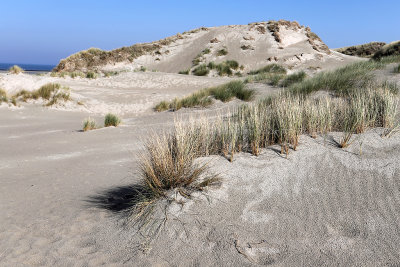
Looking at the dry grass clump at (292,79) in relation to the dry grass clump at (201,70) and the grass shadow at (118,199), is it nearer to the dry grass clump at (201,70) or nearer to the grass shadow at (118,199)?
the dry grass clump at (201,70)

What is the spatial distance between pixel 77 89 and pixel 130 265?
1522 centimetres

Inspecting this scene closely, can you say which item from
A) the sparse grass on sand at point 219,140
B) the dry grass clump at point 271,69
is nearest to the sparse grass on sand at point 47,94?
the sparse grass on sand at point 219,140

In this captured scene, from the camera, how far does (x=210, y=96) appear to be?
13484 mm

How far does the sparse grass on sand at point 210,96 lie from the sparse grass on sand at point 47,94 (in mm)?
3924

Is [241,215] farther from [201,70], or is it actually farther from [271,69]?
[201,70]

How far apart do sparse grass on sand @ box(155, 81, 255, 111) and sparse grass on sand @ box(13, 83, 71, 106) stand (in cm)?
392

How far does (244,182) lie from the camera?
3.55 m

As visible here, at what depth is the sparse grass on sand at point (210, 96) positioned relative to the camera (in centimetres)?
1278

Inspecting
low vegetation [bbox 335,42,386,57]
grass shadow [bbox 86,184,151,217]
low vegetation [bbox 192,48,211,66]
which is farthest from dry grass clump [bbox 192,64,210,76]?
low vegetation [bbox 335,42,386,57]

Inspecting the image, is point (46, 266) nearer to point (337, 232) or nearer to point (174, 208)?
point (174, 208)

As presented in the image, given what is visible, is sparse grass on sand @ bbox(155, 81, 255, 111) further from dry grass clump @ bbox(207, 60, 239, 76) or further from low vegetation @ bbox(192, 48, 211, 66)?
low vegetation @ bbox(192, 48, 211, 66)

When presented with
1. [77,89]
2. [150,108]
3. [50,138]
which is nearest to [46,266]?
[50,138]

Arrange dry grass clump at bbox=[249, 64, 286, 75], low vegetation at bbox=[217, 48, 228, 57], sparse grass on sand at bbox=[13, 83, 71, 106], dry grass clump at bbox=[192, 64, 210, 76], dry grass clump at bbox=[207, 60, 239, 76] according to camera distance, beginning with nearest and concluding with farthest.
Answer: sparse grass on sand at bbox=[13, 83, 71, 106] < dry grass clump at bbox=[249, 64, 286, 75] < dry grass clump at bbox=[192, 64, 210, 76] < dry grass clump at bbox=[207, 60, 239, 76] < low vegetation at bbox=[217, 48, 228, 57]

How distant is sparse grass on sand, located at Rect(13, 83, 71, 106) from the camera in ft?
44.3
